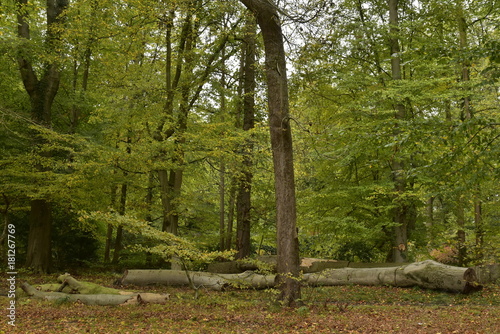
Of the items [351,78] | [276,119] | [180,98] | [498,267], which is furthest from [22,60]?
[498,267]

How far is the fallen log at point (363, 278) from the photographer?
10258 mm

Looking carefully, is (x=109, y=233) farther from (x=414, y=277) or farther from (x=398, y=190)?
(x=414, y=277)

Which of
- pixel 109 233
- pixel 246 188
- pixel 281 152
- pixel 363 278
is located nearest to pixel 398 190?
pixel 363 278

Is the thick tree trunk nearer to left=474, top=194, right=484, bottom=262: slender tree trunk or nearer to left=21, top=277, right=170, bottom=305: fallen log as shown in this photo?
left=21, top=277, right=170, bottom=305: fallen log

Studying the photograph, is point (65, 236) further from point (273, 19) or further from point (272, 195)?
point (273, 19)

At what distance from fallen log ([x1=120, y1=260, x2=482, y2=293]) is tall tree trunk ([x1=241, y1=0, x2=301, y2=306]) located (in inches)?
79.5

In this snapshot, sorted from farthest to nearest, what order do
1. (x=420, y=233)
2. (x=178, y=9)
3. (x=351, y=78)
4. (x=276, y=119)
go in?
1. (x=420, y=233)
2. (x=351, y=78)
3. (x=178, y=9)
4. (x=276, y=119)

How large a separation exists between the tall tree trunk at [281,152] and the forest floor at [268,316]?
695 millimetres

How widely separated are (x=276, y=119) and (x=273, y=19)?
207cm

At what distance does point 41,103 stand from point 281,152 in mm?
10020

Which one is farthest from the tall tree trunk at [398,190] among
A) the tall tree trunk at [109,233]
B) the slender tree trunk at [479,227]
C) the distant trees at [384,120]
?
the tall tree trunk at [109,233]

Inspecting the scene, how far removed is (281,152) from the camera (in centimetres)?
822

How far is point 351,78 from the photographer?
43.9 ft

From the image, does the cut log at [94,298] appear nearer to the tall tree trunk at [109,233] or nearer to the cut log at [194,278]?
the cut log at [194,278]
